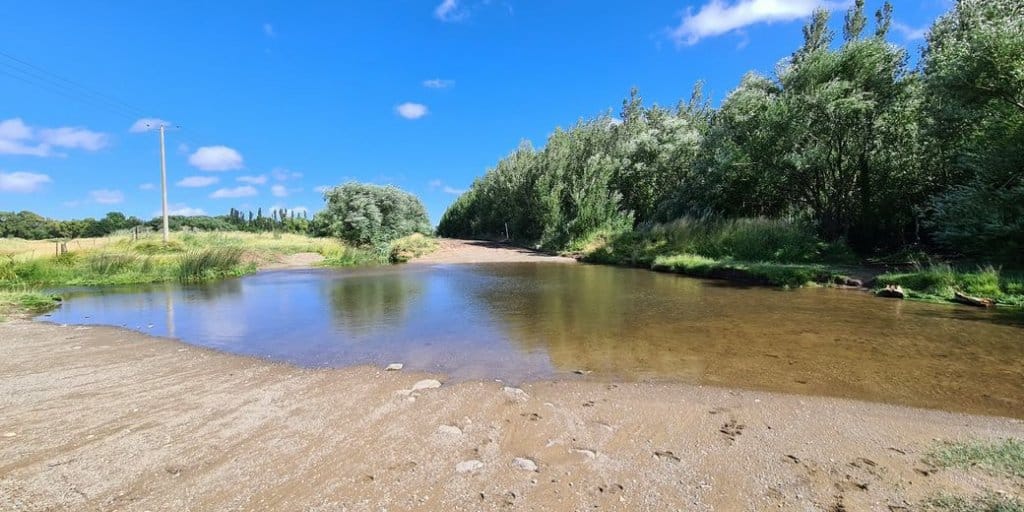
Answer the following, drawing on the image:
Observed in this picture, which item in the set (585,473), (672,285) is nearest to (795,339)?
(585,473)

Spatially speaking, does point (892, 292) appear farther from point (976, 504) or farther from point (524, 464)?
point (524, 464)

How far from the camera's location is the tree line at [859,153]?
1038 cm

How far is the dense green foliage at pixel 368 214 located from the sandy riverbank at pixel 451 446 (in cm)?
2734

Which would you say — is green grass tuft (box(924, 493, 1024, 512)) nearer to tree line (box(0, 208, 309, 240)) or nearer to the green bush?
the green bush

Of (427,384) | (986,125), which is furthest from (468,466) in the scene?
(986,125)

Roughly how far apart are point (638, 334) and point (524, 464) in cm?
444

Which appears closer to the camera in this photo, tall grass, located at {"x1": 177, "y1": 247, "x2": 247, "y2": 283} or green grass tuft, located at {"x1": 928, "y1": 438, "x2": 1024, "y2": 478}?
green grass tuft, located at {"x1": 928, "y1": 438, "x2": 1024, "y2": 478}

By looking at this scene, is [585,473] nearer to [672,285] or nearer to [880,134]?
[672,285]

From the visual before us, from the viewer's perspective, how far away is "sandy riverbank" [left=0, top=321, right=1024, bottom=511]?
2.52 metres

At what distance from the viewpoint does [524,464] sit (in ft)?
9.49

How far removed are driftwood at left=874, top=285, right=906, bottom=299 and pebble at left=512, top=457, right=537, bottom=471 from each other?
10543mm

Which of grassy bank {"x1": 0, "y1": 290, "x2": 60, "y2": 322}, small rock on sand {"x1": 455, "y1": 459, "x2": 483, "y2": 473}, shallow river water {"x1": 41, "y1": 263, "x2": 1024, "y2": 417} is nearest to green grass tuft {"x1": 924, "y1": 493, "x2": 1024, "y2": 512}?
shallow river water {"x1": 41, "y1": 263, "x2": 1024, "y2": 417}

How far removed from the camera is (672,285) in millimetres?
12773

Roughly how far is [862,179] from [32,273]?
29.5 meters
